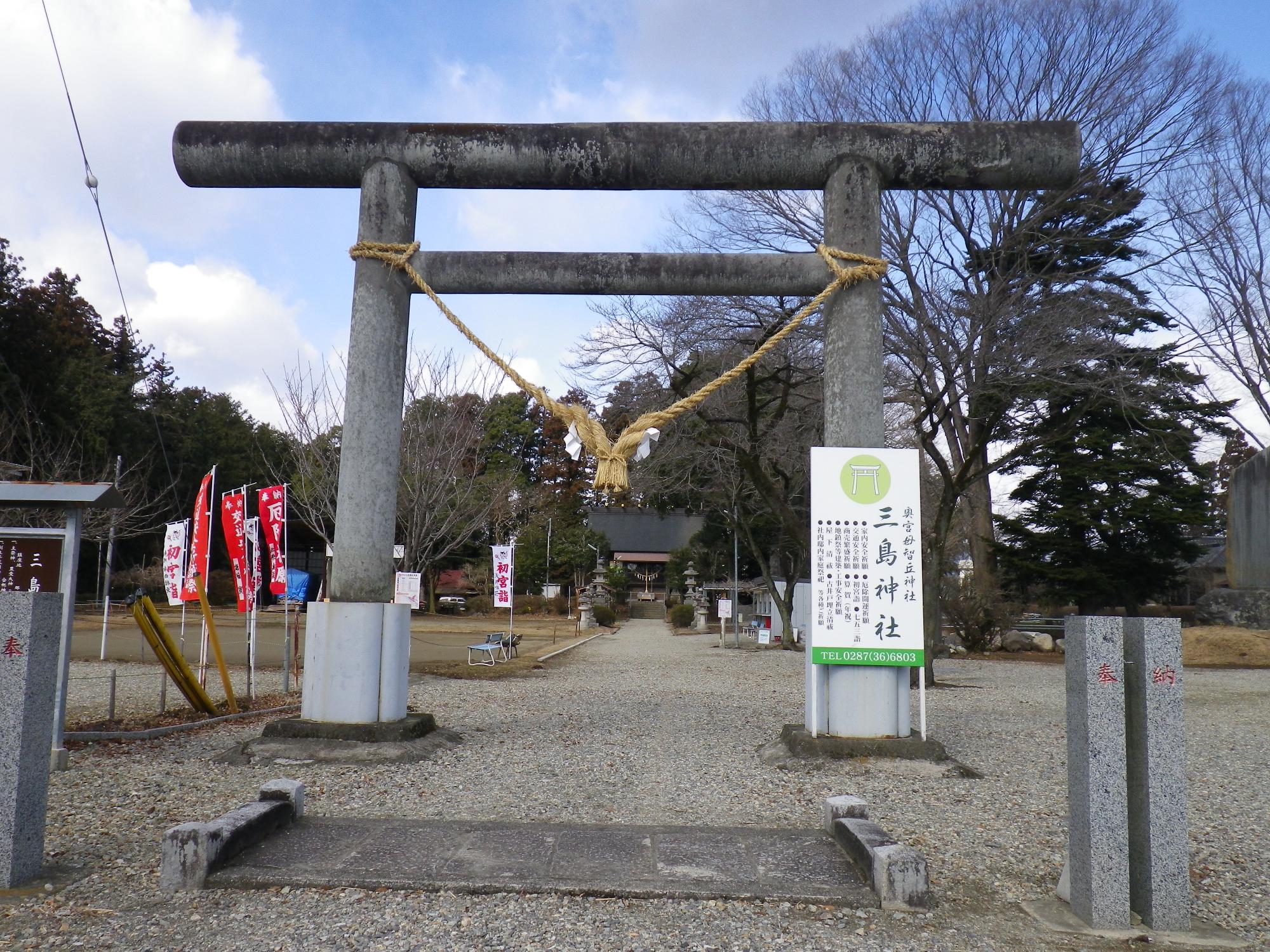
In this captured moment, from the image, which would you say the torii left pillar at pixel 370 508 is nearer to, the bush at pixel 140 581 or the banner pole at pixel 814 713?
the banner pole at pixel 814 713

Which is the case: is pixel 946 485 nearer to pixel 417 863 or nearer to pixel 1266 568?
pixel 417 863

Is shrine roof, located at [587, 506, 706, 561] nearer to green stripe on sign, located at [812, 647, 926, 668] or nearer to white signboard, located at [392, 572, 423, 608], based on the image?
white signboard, located at [392, 572, 423, 608]

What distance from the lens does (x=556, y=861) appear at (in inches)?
149

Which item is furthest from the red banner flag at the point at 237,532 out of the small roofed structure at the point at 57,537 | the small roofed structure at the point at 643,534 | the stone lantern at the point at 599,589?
the small roofed structure at the point at 643,534

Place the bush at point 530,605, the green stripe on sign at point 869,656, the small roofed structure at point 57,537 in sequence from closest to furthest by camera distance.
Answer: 1. the small roofed structure at point 57,537
2. the green stripe on sign at point 869,656
3. the bush at point 530,605

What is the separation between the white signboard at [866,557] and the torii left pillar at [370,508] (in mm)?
3040

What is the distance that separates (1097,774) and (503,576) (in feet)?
48.1

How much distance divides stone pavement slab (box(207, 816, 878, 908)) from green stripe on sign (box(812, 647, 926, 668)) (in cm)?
182

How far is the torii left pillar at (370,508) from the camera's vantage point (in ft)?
20.2

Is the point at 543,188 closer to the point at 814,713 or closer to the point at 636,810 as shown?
the point at 814,713

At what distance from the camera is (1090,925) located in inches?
128

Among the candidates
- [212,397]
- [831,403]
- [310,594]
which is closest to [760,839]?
[831,403]

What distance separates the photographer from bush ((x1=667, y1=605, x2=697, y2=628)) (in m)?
31.3

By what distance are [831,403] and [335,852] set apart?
439 centimetres
